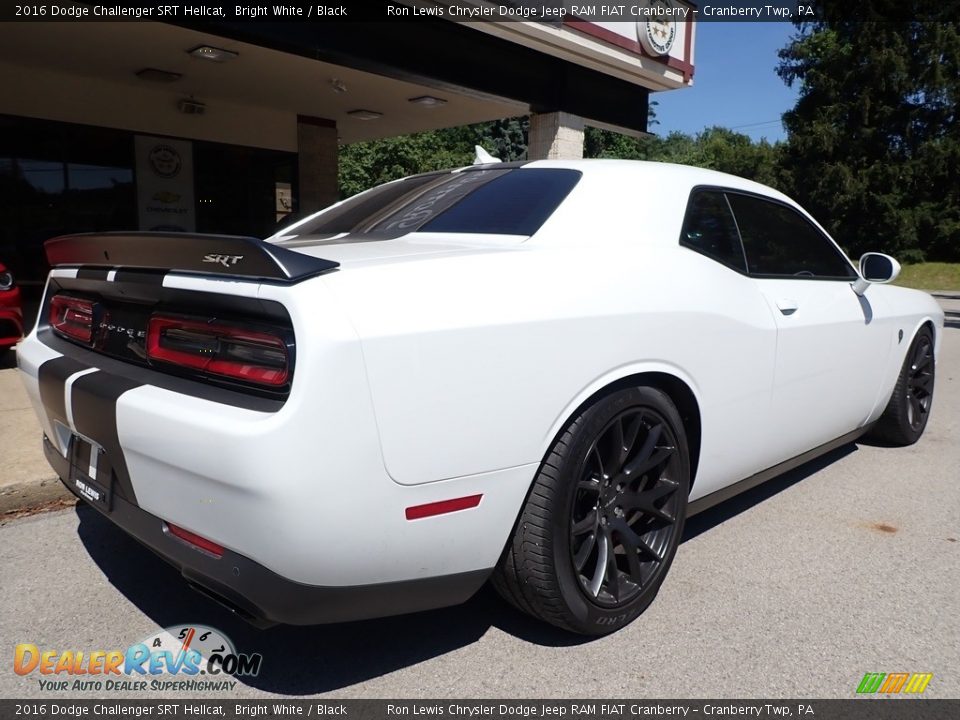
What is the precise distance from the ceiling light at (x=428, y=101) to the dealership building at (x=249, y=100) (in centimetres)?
4

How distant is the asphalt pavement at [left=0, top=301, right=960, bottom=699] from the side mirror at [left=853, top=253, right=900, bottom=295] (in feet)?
3.86

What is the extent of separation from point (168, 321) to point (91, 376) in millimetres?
335

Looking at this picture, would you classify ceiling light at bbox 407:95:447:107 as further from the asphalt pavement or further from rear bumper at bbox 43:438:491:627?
rear bumper at bbox 43:438:491:627

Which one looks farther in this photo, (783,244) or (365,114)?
(365,114)

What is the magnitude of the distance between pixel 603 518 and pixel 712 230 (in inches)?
50.4

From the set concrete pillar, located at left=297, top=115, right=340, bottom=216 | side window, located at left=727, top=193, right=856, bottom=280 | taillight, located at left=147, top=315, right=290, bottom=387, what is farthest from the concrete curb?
concrete pillar, located at left=297, top=115, right=340, bottom=216

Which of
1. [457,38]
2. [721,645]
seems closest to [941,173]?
[457,38]

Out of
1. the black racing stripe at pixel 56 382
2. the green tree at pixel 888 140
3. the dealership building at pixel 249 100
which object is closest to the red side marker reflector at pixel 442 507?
the black racing stripe at pixel 56 382

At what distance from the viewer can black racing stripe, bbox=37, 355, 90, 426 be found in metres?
2.23

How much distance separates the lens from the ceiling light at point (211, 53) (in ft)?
24.5

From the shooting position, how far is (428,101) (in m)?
9.70

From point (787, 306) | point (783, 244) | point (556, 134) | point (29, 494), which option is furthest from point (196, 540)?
point (556, 134)

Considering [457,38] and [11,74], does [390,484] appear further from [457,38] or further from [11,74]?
[11,74]

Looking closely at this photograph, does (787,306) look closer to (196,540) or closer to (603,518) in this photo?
(603,518)
